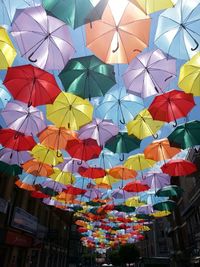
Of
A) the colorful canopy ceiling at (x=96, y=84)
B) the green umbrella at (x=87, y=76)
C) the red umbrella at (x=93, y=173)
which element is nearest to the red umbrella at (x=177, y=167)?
the colorful canopy ceiling at (x=96, y=84)

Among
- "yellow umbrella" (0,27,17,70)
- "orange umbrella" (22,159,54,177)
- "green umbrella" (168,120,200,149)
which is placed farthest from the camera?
"orange umbrella" (22,159,54,177)

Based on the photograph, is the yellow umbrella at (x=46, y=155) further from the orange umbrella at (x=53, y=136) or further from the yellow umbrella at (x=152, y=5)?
the yellow umbrella at (x=152, y=5)

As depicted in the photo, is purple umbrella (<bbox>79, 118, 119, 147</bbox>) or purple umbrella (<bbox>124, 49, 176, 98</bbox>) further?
purple umbrella (<bbox>79, 118, 119, 147</bbox>)

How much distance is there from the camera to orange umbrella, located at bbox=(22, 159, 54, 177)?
37.1ft

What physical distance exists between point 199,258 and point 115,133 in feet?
61.7

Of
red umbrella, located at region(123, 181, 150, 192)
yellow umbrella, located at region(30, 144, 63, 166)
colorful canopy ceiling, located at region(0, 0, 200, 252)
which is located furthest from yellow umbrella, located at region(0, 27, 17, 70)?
red umbrella, located at region(123, 181, 150, 192)

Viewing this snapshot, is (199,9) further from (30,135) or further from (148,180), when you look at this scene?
(148,180)

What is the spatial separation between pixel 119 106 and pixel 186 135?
262 centimetres

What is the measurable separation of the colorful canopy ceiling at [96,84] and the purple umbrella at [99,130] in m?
0.04

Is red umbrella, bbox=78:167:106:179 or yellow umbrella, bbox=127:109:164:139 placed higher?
yellow umbrella, bbox=127:109:164:139

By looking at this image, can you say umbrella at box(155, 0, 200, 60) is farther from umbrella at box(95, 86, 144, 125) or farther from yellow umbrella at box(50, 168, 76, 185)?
yellow umbrella at box(50, 168, 76, 185)

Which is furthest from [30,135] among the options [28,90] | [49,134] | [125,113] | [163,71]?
[163,71]

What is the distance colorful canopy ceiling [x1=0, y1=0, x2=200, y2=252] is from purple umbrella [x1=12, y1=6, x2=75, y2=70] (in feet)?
0.07

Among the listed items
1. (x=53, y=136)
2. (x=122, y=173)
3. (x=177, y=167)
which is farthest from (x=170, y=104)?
(x=122, y=173)
